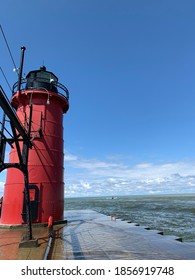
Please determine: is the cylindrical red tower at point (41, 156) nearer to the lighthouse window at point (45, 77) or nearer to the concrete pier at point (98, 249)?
the lighthouse window at point (45, 77)

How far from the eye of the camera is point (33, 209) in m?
13.4

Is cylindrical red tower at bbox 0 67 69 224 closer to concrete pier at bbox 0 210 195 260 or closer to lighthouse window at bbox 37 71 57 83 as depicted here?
lighthouse window at bbox 37 71 57 83

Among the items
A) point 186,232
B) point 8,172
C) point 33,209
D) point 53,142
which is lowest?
point 186,232

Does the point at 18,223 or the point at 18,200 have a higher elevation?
the point at 18,200

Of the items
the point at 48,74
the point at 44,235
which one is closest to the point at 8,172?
the point at 44,235

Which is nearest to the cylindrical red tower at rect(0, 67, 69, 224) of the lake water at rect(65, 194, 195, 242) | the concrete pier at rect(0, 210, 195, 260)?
the concrete pier at rect(0, 210, 195, 260)

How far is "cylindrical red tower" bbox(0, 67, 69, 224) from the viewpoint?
1359 centimetres

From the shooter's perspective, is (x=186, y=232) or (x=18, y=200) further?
(x=186, y=232)

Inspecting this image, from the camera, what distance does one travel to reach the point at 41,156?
1446 cm

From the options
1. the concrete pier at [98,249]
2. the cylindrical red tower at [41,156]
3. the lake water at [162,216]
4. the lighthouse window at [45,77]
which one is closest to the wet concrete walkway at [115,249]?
the concrete pier at [98,249]

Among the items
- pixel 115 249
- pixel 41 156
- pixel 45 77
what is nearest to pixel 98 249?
pixel 115 249

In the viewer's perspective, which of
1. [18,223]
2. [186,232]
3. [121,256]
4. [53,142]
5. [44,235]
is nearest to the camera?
[121,256]
